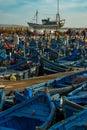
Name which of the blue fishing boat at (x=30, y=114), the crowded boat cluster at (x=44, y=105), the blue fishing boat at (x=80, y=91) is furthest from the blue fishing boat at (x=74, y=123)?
the blue fishing boat at (x=80, y=91)

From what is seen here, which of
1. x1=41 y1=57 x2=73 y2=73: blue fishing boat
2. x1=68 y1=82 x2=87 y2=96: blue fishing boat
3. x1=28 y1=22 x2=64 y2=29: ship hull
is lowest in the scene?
x1=41 y1=57 x2=73 y2=73: blue fishing boat

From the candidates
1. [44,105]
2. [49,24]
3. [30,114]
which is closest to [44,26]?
[49,24]

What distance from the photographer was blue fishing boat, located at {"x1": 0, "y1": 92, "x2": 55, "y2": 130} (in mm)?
10898

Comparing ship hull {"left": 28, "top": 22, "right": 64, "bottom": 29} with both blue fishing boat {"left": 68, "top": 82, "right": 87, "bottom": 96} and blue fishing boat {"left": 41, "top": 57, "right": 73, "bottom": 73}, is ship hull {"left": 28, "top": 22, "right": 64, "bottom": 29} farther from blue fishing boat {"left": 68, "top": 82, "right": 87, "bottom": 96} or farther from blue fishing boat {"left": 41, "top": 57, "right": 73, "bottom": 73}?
blue fishing boat {"left": 68, "top": 82, "right": 87, "bottom": 96}

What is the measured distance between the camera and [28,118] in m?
11.2

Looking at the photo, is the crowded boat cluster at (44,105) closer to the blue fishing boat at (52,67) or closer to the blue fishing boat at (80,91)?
the blue fishing boat at (80,91)

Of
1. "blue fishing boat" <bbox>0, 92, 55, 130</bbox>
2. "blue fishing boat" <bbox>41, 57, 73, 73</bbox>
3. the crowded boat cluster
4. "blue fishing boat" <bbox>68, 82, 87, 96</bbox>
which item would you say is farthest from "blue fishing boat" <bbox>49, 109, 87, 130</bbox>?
"blue fishing boat" <bbox>41, 57, 73, 73</bbox>

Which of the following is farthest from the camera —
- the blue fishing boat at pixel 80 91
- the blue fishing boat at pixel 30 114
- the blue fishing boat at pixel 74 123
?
the blue fishing boat at pixel 80 91

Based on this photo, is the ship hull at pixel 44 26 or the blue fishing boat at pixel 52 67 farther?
the ship hull at pixel 44 26

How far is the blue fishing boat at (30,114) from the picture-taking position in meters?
10.9

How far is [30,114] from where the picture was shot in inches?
440

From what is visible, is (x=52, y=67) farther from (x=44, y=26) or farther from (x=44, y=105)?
(x=44, y=26)

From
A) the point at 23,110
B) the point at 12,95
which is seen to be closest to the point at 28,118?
the point at 23,110

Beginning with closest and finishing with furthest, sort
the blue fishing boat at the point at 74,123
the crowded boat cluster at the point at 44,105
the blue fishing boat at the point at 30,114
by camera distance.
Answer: the blue fishing boat at the point at 74,123, the crowded boat cluster at the point at 44,105, the blue fishing boat at the point at 30,114
